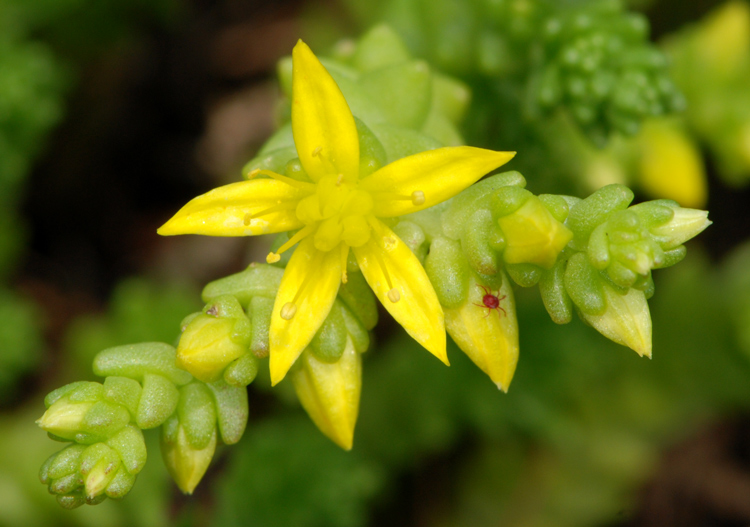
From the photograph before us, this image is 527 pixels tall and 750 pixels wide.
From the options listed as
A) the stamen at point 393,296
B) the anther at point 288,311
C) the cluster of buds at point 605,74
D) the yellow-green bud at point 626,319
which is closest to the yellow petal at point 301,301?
the anther at point 288,311

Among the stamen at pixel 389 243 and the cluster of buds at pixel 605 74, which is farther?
the cluster of buds at pixel 605 74

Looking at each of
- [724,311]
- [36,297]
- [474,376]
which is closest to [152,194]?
[36,297]

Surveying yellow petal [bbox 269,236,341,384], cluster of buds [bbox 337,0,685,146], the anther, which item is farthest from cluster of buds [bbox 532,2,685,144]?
the anther

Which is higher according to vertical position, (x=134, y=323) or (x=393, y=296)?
(x=393, y=296)

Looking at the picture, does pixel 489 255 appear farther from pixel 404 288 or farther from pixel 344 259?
pixel 344 259

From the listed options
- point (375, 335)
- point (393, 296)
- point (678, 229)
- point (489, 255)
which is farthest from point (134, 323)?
point (678, 229)

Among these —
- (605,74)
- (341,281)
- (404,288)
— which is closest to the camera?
(404,288)

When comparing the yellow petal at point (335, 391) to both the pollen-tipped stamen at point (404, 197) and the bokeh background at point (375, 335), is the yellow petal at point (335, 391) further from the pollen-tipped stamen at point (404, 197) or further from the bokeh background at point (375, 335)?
the bokeh background at point (375, 335)
